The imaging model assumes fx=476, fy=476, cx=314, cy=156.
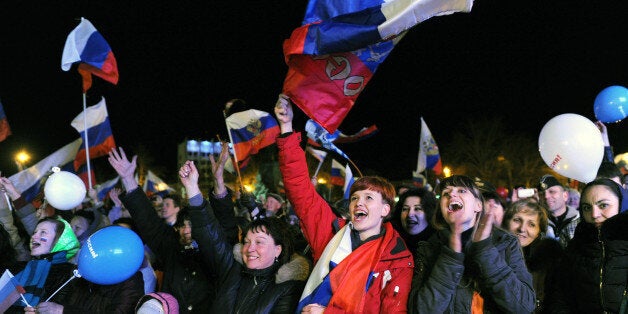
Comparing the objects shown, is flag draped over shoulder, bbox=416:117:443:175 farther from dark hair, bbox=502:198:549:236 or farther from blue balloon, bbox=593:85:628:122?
dark hair, bbox=502:198:549:236

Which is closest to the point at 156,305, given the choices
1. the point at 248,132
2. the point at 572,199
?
the point at 248,132

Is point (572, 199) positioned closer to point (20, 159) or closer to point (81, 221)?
point (81, 221)

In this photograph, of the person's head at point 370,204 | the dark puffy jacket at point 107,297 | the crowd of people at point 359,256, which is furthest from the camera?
the dark puffy jacket at point 107,297

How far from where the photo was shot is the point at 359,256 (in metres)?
3.18

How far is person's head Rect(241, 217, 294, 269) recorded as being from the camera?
3.67m

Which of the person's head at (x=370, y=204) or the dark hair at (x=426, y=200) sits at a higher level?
the person's head at (x=370, y=204)

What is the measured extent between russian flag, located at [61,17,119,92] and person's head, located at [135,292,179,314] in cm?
542

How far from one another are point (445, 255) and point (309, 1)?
250 centimetres

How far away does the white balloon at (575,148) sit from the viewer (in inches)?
184

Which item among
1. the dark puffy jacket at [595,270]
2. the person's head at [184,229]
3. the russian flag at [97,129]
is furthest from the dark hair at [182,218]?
the russian flag at [97,129]

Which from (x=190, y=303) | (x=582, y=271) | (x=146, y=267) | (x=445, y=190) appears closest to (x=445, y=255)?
(x=445, y=190)

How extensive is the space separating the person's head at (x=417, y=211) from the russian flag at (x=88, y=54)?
590 centimetres

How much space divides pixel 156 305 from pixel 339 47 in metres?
2.41

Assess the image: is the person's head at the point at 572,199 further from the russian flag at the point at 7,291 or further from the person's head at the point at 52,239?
the russian flag at the point at 7,291
